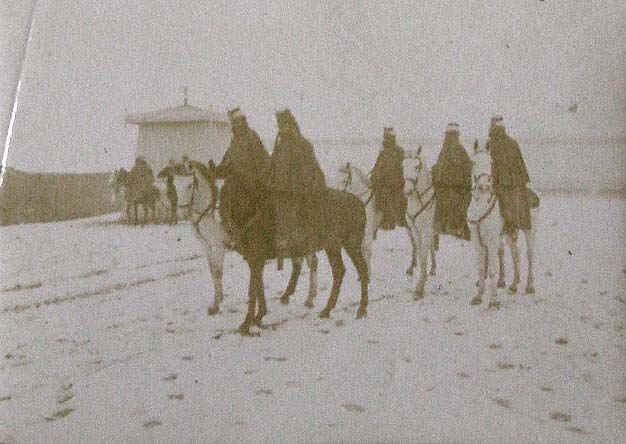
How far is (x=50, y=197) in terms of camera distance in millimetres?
2703

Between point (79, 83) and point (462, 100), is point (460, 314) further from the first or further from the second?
point (79, 83)

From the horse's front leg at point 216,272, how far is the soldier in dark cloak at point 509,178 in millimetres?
1185

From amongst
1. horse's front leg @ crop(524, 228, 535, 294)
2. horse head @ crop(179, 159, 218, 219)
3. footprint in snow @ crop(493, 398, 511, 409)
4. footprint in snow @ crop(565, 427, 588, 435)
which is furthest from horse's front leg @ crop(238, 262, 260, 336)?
footprint in snow @ crop(565, 427, 588, 435)

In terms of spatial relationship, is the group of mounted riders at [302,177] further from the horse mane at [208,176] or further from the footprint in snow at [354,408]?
the footprint in snow at [354,408]

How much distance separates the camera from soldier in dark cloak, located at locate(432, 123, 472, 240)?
95.7 inches

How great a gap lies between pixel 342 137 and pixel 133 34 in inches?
43.1

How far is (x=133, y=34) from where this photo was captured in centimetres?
271

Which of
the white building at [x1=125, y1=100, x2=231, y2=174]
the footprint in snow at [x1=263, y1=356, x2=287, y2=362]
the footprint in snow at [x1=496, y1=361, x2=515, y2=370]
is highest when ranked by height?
the white building at [x1=125, y1=100, x2=231, y2=174]

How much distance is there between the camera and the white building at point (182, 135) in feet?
8.26

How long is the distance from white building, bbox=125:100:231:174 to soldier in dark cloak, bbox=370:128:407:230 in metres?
0.66

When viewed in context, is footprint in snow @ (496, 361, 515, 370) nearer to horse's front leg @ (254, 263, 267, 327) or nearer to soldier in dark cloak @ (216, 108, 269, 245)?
horse's front leg @ (254, 263, 267, 327)

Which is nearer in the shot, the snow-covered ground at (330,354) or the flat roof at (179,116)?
the snow-covered ground at (330,354)

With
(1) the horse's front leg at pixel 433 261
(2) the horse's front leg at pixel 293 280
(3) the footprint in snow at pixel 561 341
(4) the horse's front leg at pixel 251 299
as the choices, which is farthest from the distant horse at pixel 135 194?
(3) the footprint in snow at pixel 561 341

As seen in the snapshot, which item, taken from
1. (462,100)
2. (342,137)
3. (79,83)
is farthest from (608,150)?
(79,83)
